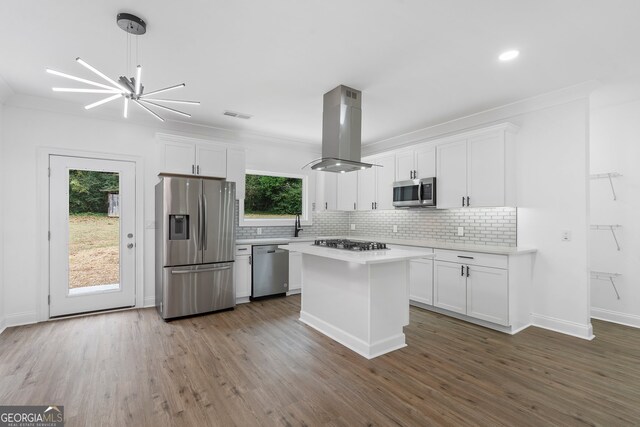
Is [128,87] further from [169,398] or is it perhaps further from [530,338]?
[530,338]

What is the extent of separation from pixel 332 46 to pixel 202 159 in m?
2.78

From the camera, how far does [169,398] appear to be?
7.48ft

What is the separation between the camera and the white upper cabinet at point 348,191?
5.95 meters

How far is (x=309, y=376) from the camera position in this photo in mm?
2590

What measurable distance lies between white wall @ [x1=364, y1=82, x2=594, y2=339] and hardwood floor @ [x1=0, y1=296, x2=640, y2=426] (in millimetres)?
351

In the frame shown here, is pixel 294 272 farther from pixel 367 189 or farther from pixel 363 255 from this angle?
pixel 363 255

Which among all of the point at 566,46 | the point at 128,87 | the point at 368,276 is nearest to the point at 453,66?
the point at 566,46

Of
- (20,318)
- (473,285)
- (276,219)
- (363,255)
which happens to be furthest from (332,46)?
(20,318)

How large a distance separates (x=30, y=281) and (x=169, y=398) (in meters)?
3.01

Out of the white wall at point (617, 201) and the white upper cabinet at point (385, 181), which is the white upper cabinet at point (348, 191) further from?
the white wall at point (617, 201)

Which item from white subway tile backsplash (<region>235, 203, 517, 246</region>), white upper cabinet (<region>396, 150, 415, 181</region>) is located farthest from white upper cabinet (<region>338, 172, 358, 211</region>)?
white upper cabinet (<region>396, 150, 415, 181</region>)

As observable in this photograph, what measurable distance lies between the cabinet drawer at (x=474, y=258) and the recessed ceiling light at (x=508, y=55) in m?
2.06

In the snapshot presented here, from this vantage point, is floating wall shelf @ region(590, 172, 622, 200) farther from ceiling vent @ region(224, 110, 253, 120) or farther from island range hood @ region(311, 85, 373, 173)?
ceiling vent @ region(224, 110, 253, 120)

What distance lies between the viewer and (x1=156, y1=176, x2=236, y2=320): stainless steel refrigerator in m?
4.00
